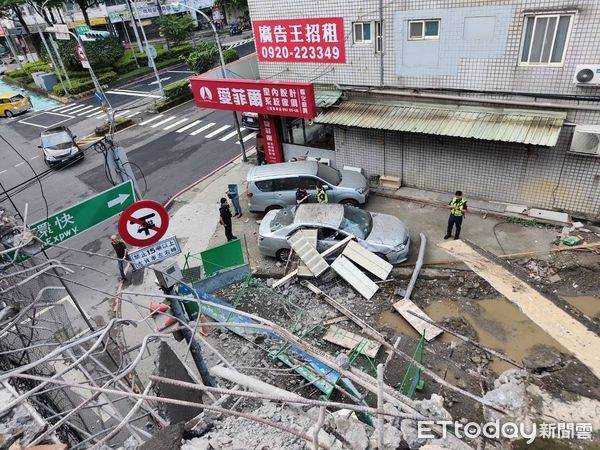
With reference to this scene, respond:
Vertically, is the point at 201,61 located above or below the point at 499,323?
above

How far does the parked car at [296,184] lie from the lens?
513 inches

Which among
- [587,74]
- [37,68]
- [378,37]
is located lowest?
[37,68]

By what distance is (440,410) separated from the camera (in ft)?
15.6

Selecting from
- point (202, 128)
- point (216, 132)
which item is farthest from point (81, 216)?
point (202, 128)

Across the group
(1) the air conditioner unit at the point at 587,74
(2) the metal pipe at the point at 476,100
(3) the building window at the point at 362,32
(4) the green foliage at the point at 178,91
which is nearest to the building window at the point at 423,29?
(3) the building window at the point at 362,32

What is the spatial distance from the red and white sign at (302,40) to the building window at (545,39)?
5.08 meters

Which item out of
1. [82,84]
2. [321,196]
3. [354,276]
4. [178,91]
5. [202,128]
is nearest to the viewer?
[354,276]

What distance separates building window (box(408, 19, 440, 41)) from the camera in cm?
1103

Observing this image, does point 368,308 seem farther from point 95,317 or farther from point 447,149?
point 95,317

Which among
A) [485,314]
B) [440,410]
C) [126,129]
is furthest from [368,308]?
[126,129]

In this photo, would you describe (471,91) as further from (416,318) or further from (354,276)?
(416,318)

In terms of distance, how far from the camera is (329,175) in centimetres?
1341

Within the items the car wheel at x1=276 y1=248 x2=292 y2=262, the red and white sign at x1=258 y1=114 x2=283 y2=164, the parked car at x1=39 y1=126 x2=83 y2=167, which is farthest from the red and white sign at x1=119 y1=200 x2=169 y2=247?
the parked car at x1=39 y1=126 x2=83 y2=167

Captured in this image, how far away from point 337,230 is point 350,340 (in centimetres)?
302
